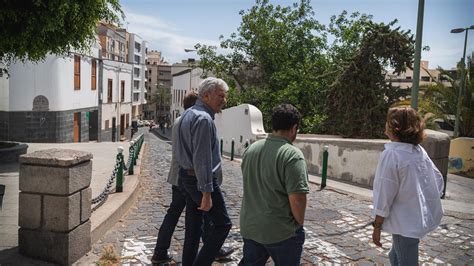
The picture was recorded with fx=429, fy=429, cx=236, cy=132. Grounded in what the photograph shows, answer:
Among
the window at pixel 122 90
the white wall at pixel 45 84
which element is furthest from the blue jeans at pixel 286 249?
the window at pixel 122 90

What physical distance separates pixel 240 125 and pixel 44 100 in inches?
364

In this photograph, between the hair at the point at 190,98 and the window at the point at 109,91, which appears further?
the window at the point at 109,91

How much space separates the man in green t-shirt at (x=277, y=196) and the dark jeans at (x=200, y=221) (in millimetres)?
647

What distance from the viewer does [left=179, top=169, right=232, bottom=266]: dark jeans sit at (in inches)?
142

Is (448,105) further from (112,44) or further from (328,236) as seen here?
(112,44)

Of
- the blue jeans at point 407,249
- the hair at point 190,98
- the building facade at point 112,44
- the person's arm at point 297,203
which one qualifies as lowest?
the blue jeans at point 407,249

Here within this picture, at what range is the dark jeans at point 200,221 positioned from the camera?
3.61 metres

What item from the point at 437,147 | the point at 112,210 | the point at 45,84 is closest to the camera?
the point at 112,210

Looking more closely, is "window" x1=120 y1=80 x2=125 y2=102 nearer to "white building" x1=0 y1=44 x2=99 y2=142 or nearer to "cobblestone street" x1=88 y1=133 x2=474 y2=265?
"white building" x1=0 y1=44 x2=99 y2=142

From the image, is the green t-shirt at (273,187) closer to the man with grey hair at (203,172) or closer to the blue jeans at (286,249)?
the blue jeans at (286,249)

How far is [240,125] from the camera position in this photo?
20.7 m

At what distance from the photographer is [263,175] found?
2.89 m

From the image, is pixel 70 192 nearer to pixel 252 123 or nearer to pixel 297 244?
pixel 297 244

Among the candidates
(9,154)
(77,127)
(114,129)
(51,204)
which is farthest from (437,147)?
(114,129)
